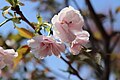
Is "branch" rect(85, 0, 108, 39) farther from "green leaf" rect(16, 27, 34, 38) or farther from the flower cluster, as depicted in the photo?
the flower cluster

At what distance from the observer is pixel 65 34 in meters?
0.83

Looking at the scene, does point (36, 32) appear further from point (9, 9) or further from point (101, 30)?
point (101, 30)

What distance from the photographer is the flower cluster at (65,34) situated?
2.73ft

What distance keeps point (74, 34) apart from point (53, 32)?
6cm

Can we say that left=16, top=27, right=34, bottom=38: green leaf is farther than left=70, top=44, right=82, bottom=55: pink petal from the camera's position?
Yes

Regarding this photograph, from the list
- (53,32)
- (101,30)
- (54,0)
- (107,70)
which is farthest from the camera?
(54,0)

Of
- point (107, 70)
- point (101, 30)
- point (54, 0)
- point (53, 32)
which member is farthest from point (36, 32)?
point (54, 0)

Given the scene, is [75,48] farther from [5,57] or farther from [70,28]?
[5,57]

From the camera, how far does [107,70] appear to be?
5.17 feet

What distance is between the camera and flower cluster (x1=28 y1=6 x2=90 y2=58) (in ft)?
2.73

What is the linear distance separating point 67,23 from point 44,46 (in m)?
0.09

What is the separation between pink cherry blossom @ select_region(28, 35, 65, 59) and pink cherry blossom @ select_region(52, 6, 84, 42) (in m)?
0.03

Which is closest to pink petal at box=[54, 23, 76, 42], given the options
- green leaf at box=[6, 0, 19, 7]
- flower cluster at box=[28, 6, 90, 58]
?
flower cluster at box=[28, 6, 90, 58]

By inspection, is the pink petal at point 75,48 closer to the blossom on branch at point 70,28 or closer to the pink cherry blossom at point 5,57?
the blossom on branch at point 70,28
